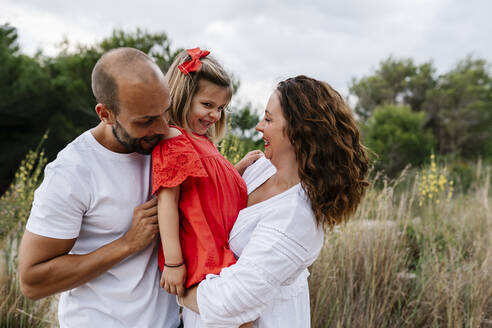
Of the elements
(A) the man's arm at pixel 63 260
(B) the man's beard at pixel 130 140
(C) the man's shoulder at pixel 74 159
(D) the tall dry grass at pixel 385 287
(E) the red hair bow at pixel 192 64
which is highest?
(E) the red hair bow at pixel 192 64

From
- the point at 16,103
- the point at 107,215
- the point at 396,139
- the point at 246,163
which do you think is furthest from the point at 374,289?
the point at 396,139

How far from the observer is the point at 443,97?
2045 centimetres

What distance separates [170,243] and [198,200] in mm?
206

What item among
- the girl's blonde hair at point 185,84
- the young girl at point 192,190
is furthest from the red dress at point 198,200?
the girl's blonde hair at point 185,84

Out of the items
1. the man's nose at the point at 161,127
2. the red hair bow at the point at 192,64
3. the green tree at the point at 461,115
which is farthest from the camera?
the green tree at the point at 461,115

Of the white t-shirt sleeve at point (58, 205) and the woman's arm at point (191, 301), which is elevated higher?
the white t-shirt sleeve at point (58, 205)

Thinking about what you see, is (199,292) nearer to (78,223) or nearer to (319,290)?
(78,223)

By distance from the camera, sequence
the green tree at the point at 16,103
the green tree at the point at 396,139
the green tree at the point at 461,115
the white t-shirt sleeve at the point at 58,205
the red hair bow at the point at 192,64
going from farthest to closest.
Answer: the green tree at the point at 461,115, the green tree at the point at 396,139, the green tree at the point at 16,103, the red hair bow at the point at 192,64, the white t-shirt sleeve at the point at 58,205

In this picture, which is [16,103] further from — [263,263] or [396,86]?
[396,86]

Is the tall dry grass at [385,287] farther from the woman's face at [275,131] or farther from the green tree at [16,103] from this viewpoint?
the green tree at [16,103]

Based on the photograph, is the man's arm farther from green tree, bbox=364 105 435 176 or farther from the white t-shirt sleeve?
green tree, bbox=364 105 435 176

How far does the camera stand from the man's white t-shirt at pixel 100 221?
134 cm

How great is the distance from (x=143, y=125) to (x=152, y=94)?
128mm

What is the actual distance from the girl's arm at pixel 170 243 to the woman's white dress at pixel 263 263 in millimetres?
99
